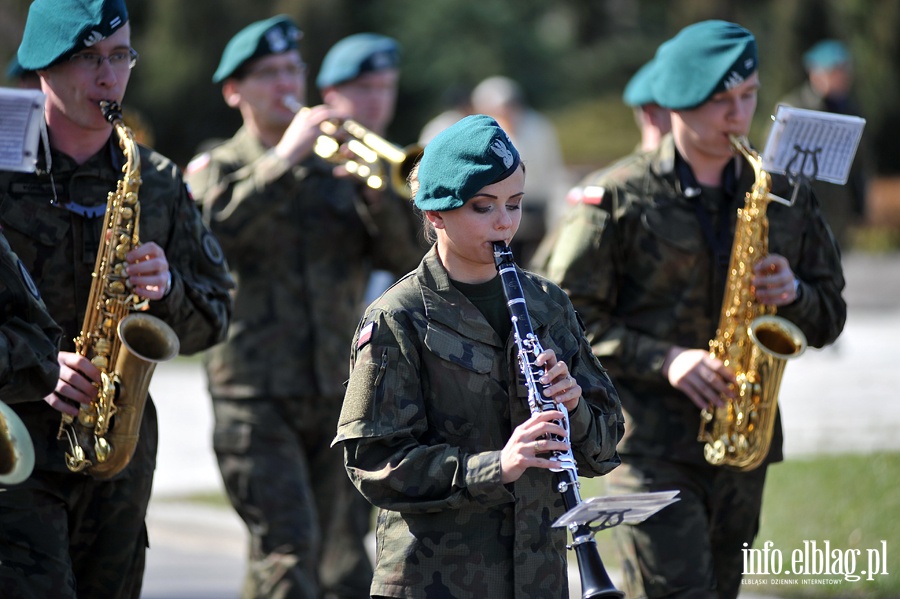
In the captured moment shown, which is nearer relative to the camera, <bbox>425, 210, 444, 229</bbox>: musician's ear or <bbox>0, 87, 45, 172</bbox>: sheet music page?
<bbox>425, 210, 444, 229</bbox>: musician's ear

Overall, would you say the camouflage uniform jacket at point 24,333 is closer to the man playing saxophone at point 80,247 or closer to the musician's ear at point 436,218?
the man playing saxophone at point 80,247

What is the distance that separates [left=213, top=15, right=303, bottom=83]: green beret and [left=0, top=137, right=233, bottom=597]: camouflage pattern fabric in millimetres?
1693

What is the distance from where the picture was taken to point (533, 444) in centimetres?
354

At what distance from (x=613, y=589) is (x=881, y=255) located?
23353 mm

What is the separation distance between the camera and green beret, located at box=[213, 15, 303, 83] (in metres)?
6.45

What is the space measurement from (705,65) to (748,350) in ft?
3.45

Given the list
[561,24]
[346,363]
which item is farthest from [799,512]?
[561,24]

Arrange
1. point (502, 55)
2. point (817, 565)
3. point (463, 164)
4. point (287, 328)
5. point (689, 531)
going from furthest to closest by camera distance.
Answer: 1. point (502, 55)
2. point (817, 565)
3. point (287, 328)
4. point (689, 531)
5. point (463, 164)

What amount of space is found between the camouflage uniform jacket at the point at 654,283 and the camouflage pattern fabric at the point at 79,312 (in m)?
1.48

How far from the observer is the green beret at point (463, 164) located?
3801 mm

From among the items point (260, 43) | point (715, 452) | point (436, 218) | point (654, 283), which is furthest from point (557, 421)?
point (260, 43)

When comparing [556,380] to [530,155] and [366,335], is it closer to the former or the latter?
[366,335]

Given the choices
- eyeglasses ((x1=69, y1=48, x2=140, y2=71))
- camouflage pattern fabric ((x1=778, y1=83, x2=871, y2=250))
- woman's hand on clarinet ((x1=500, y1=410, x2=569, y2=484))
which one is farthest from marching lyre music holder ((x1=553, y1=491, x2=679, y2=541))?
camouflage pattern fabric ((x1=778, y1=83, x2=871, y2=250))

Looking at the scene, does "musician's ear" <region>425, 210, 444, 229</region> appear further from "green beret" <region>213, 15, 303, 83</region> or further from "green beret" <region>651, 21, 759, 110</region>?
"green beret" <region>213, 15, 303, 83</region>
